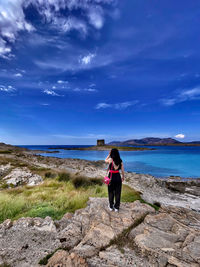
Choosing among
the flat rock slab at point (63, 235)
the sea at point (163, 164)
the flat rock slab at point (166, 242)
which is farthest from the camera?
the sea at point (163, 164)

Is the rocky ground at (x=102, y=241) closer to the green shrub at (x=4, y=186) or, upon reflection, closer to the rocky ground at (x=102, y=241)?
the rocky ground at (x=102, y=241)

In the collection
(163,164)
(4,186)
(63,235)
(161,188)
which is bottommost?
(163,164)

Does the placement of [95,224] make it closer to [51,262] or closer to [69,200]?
[51,262]

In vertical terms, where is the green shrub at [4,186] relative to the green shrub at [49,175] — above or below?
below

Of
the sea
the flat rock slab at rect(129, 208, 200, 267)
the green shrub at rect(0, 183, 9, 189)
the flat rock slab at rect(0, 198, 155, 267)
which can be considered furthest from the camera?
the sea

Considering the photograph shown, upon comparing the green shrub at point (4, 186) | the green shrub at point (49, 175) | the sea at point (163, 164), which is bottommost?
the sea at point (163, 164)

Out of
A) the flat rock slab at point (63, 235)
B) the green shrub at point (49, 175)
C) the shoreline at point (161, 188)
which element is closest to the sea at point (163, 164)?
the shoreline at point (161, 188)

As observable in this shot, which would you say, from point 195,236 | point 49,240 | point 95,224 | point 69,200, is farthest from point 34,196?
point 195,236


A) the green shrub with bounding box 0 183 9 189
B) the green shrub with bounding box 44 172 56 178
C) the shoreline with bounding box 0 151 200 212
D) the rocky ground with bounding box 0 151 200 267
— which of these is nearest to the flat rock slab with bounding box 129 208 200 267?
the rocky ground with bounding box 0 151 200 267

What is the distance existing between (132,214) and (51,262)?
10.3ft

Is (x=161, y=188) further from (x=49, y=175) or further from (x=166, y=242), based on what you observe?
(x=166, y=242)

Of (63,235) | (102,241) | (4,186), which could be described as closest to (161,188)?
(102,241)

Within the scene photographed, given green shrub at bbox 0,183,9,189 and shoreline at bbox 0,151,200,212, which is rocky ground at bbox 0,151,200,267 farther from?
green shrub at bbox 0,183,9,189

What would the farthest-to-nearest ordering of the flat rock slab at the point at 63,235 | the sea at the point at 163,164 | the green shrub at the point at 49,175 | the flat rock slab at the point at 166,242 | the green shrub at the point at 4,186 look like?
the sea at the point at 163,164
the green shrub at the point at 49,175
the green shrub at the point at 4,186
the flat rock slab at the point at 63,235
the flat rock slab at the point at 166,242
